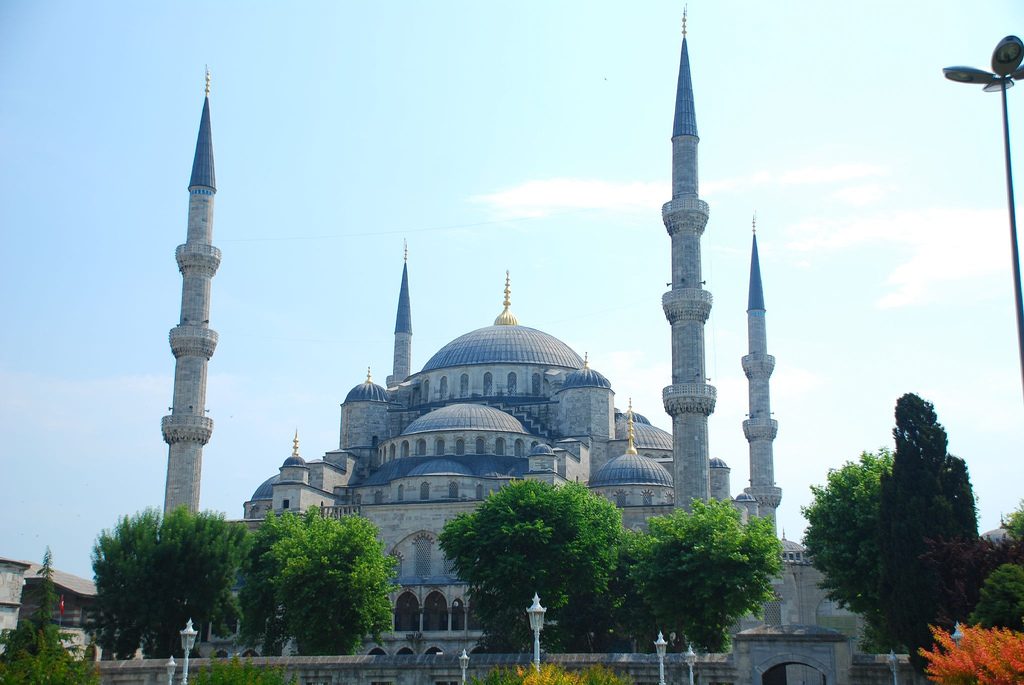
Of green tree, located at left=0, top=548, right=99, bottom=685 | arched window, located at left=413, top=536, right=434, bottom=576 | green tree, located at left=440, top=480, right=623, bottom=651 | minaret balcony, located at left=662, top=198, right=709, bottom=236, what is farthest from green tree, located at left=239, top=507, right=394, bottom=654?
minaret balcony, located at left=662, top=198, right=709, bottom=236

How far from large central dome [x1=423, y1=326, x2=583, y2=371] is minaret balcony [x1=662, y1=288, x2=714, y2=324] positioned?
1544cm

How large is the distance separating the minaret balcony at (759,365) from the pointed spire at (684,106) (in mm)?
12112

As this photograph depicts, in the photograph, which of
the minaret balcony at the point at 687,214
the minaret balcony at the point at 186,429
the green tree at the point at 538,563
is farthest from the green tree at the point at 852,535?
the minaret balcony at the point at 186,429

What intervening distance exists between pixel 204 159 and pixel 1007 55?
36119mm

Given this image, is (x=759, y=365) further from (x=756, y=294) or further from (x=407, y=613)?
(x=407, y=613)

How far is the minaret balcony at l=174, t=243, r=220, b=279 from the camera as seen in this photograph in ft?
141

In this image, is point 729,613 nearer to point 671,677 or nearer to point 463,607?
point 671,677

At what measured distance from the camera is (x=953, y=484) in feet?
77.8

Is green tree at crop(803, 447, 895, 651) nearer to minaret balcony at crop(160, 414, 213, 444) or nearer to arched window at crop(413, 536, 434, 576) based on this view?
arched window at crop(413, 536, 434, 576)

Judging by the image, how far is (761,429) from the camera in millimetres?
49344

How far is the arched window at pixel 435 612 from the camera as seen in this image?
143ft

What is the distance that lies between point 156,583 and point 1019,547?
23260 mm

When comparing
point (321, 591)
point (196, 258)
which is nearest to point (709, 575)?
point (321, 591)

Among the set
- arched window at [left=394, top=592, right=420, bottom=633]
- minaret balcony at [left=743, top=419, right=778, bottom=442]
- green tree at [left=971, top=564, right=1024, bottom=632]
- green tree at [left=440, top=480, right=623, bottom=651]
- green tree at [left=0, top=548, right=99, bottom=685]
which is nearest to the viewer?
green tree at [left=0, top=548, right=99, bottom=685]
